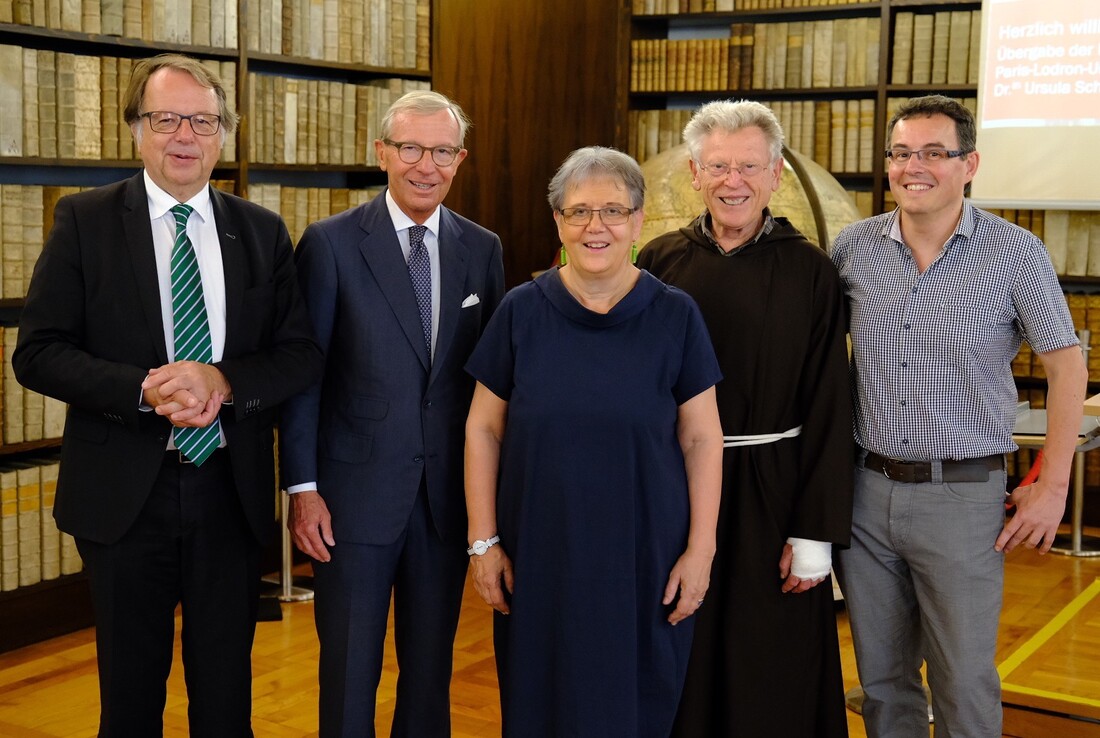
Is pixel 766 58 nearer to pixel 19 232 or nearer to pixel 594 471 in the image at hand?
pixel 19 232

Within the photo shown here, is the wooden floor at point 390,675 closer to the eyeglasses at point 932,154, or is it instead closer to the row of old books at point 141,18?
the eyeglasses at point 932,154

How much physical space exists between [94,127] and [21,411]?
105 cm

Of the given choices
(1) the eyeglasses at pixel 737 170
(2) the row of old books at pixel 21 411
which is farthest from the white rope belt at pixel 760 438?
(2) the row of old books at pixel 21 411

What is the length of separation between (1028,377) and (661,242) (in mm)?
3884

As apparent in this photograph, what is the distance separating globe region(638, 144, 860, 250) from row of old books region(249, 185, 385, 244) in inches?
61.6

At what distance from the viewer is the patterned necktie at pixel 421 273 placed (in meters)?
2.70

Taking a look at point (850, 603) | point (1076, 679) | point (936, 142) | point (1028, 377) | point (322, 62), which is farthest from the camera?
point (1028, 377)

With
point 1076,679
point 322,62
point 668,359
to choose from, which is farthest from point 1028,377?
point 668,359

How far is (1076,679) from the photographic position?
4.04 m

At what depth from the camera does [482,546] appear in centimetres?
254

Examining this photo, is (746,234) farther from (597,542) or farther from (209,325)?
(209,325)

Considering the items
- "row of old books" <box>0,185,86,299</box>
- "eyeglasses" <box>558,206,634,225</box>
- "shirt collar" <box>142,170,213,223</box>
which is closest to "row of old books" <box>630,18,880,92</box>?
"row of old books" <box>0,185,86,299</box>

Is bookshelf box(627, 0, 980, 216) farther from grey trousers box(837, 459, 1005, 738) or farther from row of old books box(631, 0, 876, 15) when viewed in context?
grey trousers box(837, 459, 1005, 738)

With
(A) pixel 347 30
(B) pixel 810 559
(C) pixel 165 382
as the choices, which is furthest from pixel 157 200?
(A) pixel 347 30
